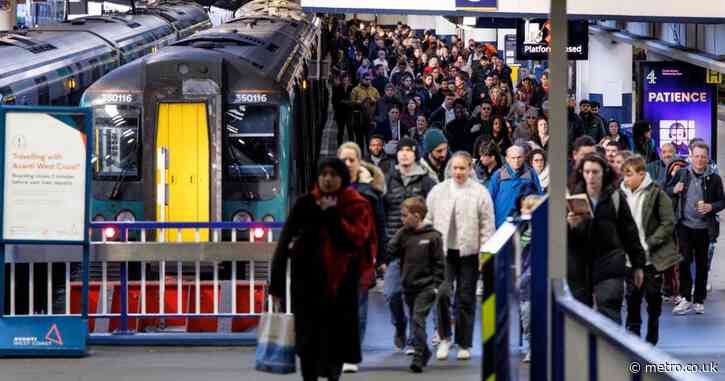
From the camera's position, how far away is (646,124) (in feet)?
62.5

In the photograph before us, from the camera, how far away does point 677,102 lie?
73.1 ft

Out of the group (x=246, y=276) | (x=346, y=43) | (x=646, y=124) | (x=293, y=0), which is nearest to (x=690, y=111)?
(x=646, y=124)

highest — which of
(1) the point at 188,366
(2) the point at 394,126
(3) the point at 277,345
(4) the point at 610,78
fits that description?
(4) the point at 610,78

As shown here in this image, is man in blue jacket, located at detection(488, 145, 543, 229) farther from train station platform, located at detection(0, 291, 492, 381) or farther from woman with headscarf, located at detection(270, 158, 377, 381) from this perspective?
woman with headscarf, located at detection(270, 158, 377, 381)

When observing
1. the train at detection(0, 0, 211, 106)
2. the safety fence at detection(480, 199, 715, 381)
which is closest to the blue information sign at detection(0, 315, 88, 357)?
the safety fence at detection(480, 199, 715, 381)

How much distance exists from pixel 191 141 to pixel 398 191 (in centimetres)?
505

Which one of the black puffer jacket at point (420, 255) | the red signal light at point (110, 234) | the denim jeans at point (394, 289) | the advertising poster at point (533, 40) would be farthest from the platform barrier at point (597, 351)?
the advertising poster at point (533, 40)

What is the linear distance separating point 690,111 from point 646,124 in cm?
350

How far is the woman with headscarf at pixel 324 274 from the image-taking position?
959 cm

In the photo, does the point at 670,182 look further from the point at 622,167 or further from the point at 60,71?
the point at 60,71

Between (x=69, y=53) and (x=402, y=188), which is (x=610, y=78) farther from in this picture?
(x=402, y=188)

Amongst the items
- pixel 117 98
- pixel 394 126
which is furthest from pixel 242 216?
pixel 394 126

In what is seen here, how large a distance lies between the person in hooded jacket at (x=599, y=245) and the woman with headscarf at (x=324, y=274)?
189 cm

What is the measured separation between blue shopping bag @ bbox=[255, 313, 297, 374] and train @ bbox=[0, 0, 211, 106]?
8603mm
